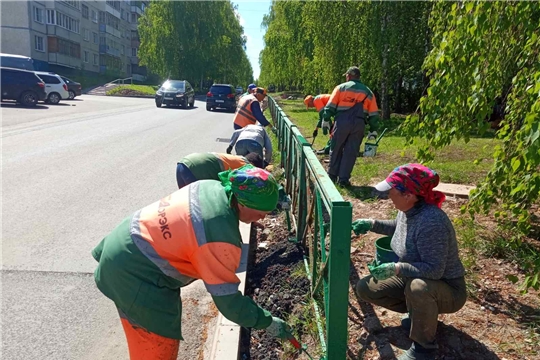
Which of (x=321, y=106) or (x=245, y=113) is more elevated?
(x=321, y=106)

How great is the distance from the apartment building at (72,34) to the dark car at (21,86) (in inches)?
800

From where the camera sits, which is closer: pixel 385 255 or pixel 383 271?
pixel 383 271

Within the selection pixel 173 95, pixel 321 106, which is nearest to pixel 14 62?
pixel 173 95

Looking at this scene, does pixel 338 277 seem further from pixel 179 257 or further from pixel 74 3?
pixel 74 3

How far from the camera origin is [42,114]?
53.7 feet

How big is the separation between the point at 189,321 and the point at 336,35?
47.8ft

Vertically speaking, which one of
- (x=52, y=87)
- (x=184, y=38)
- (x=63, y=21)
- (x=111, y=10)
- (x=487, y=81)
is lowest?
(x=52, y=87)

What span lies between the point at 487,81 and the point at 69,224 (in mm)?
4412

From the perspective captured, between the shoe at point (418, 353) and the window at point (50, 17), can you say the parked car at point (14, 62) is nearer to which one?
the window at point (50, 17)

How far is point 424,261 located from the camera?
100 inches

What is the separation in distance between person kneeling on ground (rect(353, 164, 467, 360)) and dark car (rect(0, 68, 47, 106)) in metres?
20.0

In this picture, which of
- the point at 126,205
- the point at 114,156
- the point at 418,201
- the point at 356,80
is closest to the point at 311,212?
the point at 418,201

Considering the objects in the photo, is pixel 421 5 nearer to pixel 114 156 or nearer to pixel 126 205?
pixel 114 156

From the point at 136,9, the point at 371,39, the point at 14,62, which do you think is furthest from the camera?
the point at 136,9
